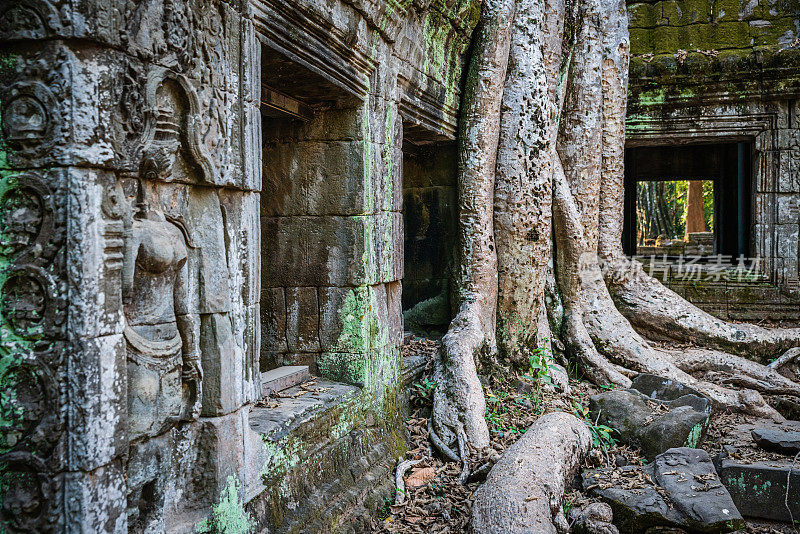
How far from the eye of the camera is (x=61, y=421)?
1588 mm

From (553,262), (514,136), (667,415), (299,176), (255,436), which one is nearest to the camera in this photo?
(255,436)

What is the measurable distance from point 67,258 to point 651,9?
7.64m

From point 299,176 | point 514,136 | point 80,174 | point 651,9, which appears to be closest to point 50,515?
point 80,174

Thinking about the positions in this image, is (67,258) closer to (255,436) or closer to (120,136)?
(120,136)

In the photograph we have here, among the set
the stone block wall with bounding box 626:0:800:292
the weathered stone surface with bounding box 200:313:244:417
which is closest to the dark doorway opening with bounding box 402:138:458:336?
the weathered stone surface with bounding box 200:313:244:417

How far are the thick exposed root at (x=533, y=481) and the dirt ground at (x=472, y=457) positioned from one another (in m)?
0.15

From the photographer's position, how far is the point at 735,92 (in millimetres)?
7117

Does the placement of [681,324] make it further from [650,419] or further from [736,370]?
Result: [650,419]

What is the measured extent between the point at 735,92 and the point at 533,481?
597 centimetres

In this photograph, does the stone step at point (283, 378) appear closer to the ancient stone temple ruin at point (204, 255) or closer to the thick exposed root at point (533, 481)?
the ancient stone temple ruin at point (204, 255)

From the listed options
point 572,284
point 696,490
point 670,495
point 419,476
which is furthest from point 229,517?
point 572,284

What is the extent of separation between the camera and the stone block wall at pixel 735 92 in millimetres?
7043

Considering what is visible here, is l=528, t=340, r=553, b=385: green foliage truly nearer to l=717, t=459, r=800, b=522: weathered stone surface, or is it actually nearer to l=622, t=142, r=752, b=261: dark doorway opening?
l=717, t=459, r=800, b=522: weathered stone surface

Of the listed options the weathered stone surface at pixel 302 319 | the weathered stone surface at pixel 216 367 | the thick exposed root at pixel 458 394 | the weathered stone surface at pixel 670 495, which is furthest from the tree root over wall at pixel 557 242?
the weathered stone surface at pixel 216 367
